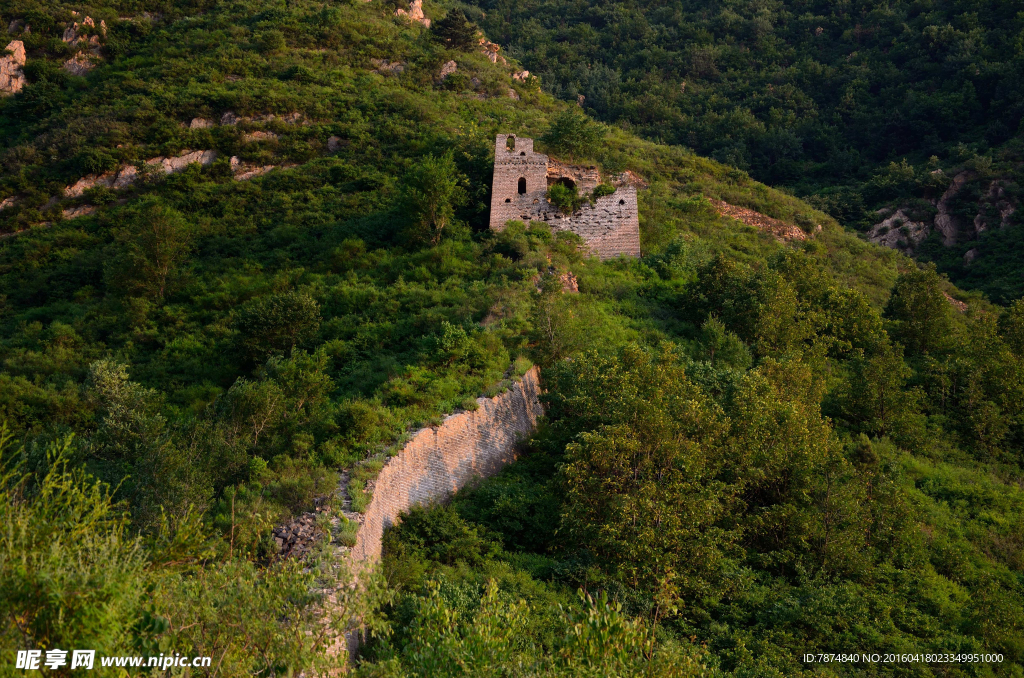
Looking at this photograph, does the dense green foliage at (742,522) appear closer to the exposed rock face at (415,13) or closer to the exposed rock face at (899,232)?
the exposed rock face at (899,232)

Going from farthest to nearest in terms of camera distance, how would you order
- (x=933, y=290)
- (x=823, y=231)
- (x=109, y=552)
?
1. (x=823, y=231)
2. (x=933, y=290)
3. (x=109, y=552)

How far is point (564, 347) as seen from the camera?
21578mm

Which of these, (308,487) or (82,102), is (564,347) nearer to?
(308,487)

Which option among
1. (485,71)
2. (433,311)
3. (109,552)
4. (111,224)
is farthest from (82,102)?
(109,552)

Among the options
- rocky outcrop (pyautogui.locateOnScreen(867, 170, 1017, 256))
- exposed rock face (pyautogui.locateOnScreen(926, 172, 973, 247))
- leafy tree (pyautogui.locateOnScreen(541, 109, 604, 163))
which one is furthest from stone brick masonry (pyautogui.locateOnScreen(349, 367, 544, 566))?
exposed rock face (pyautogui.locateOnScreen(926, 172, 973, 247))

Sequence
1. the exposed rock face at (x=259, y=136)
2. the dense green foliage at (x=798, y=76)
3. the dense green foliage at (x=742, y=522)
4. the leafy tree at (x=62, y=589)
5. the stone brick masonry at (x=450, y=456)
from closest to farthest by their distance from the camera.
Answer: the leafy tree at (x=62, y=589), the dense green foliage at (x=742, y=522), the stone brick masonry at (x=450, y=456), the exposed rock face at (x=259, y=136), the dense green foliage at (x=798, y=76)

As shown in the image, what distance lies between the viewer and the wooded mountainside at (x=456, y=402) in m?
10.2

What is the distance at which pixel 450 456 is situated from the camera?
710 inches

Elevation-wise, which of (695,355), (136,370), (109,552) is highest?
(109,552)

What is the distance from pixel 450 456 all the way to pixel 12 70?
141 feet

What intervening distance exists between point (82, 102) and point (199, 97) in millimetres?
7207

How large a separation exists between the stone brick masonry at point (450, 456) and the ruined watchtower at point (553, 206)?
383 inches

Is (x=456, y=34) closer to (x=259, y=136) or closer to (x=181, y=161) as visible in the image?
(x=259, y=136)

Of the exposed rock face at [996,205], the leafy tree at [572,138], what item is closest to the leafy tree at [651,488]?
the leafy tree at [572,138]
